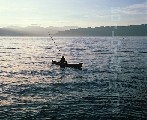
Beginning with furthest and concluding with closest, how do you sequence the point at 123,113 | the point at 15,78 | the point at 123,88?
1. the point at 15,78
2. the point at 123,88
3. the point at 123,113

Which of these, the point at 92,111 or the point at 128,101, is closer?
the point at 92,111

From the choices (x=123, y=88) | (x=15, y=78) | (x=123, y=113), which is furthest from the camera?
(x=15, y=78)

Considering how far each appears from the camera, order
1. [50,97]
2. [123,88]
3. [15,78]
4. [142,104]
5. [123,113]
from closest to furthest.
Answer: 1. [123,113]
2. [142,104]
3. [50,97]
4. [123,88]
5. [15,78]

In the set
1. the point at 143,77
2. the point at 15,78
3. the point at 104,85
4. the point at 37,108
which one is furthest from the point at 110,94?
the point at 15,78

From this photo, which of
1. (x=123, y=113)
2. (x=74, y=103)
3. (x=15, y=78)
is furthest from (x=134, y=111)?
(x=15, y=78)

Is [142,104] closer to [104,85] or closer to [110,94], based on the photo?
[110,94]

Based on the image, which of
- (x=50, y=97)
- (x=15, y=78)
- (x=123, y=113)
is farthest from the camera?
(x=15, y=78)

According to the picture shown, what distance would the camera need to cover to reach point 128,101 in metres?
25.7

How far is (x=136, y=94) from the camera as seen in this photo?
28469 mm

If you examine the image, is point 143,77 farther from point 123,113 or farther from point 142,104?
point 123,113

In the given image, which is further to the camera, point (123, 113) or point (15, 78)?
point (15, 78)

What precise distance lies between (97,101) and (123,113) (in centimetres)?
420

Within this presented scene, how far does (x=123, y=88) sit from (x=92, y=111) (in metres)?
10.7

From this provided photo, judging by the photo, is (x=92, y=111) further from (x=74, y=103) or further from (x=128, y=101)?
(x=128, y=101)
